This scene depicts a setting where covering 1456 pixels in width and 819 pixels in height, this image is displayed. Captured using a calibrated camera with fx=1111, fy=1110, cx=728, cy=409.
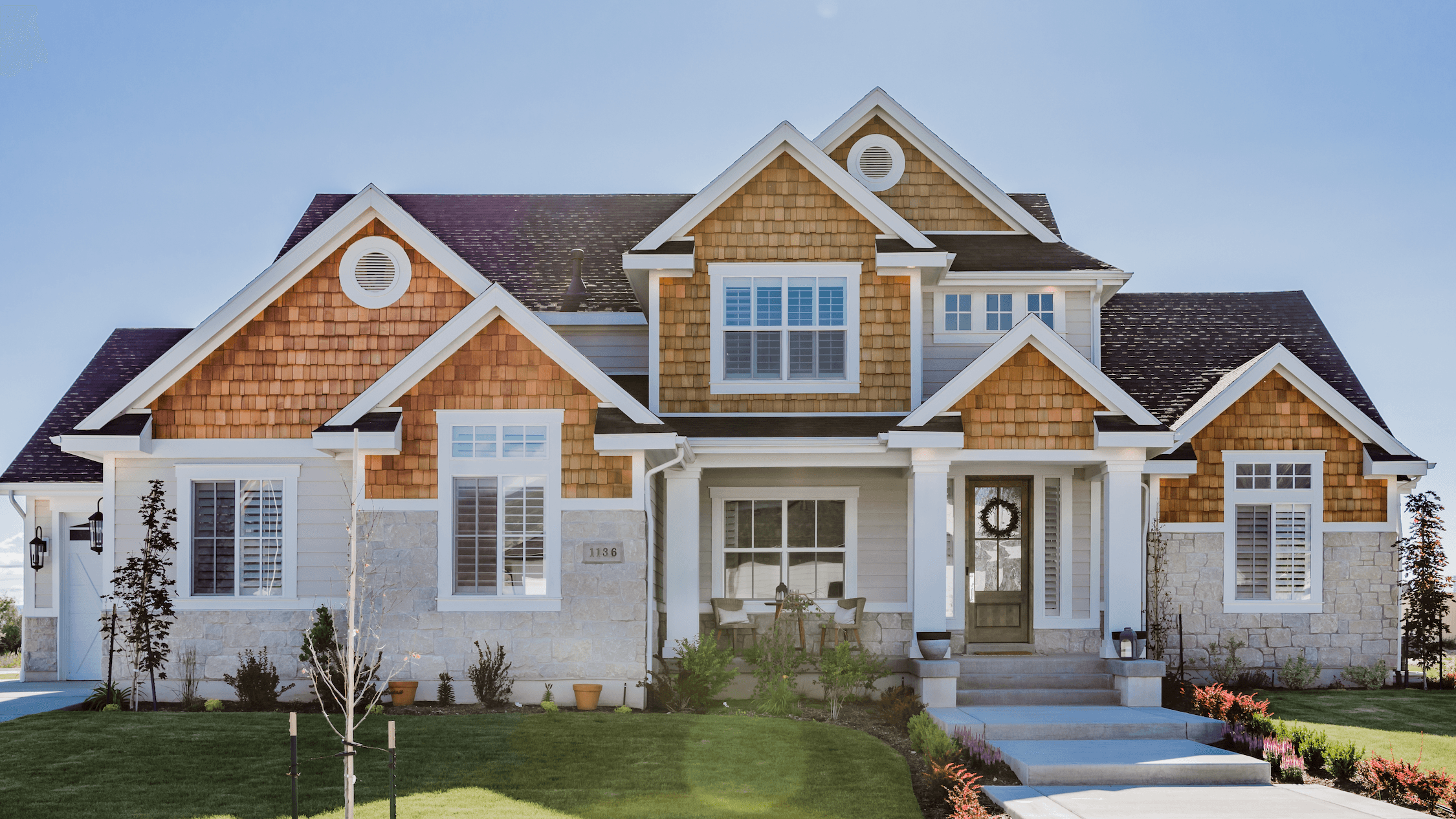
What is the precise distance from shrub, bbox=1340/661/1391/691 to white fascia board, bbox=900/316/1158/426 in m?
5.22

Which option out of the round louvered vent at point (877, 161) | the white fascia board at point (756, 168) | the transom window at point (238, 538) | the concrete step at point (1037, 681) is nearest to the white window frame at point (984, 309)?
the white fascia board at point (756, 168)

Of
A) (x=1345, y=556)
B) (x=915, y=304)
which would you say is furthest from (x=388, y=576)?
(x=1345, y=556)

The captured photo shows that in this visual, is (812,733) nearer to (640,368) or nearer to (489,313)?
(489,313)

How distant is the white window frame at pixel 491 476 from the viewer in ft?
40.0

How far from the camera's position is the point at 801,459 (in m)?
13.7

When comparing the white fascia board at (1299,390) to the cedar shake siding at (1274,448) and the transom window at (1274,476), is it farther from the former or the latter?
the transom window at (1274,476)

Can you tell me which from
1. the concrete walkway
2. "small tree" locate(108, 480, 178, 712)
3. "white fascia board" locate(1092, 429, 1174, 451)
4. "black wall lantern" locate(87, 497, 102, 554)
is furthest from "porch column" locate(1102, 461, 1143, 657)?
"black wall lantern" locate(87, 497, 102, 554)

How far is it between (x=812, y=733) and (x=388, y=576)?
4.94 metres

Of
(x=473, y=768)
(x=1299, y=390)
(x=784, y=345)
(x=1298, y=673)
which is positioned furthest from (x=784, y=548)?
(x=1299, y=390)

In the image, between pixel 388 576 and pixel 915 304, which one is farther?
pixel 915 304

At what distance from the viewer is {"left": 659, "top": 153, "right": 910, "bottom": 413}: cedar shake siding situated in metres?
14.3

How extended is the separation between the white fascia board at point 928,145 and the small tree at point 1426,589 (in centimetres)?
648

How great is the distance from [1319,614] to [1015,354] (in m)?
6.22

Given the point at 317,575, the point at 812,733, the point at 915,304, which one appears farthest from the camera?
the point at 915,304
